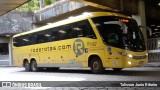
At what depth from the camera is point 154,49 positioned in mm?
24203

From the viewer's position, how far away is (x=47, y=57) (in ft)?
68.9

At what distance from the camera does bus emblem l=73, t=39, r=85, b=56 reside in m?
17.0

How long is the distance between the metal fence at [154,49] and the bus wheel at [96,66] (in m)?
8.81

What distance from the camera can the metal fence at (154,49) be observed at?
78.0ft

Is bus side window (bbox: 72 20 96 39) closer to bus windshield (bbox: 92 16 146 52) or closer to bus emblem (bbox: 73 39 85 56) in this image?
bus emblem (bbox: 73 39 85 56)

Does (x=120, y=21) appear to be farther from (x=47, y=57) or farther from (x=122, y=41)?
(x=47, y=57)

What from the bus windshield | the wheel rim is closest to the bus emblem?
the wheel rim

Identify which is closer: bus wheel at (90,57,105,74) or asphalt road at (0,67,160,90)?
asphalt road at (0,67,160,90)

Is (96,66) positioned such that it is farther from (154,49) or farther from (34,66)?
(154,49)

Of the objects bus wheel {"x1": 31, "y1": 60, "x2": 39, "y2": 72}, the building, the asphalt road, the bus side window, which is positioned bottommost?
the asphalt road

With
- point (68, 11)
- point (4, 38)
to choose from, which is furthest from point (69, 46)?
point (4, 38)

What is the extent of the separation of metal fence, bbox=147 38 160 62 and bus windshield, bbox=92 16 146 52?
825 centimetres

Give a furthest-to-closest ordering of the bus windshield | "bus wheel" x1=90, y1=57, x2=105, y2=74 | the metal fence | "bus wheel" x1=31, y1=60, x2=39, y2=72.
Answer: the metal fence, "bus wheel" x1=31, y1=60, x2=39, y2=72, "bus wheel" x1=90, y1=57, x2=105, y2=74, the bus windshield

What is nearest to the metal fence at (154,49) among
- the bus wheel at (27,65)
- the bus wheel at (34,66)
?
the bus wheel at (34,66)
